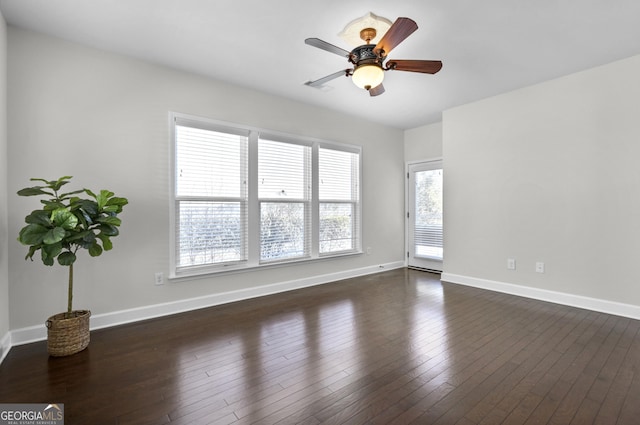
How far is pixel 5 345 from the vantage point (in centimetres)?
248

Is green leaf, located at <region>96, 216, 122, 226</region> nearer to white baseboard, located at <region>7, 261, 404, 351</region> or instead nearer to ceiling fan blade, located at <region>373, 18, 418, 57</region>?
white baseboard, located at <region>7, 261, 404, 351</region>

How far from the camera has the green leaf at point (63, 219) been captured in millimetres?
2328

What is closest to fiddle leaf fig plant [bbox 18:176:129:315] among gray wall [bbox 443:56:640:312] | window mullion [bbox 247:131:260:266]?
window mullion [bbox 247:131:260:266]

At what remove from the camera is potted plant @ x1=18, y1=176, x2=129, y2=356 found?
2271 mm

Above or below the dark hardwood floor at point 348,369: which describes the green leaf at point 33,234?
above

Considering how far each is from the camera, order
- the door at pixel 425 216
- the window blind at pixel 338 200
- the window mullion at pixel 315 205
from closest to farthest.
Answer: the window mullion at pixel 315 205
the window blind at pixel 338 200
the door at pixel 425 216

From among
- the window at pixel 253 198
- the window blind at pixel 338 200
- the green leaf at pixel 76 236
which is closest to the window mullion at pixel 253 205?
the window at pixel 253 198

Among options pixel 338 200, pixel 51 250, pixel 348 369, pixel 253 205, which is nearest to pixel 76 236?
pixel 51 250

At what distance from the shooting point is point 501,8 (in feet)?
7.94

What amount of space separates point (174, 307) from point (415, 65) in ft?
11.5

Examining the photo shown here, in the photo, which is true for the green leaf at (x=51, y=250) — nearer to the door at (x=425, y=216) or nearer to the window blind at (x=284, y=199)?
the window blind at (x=284, y=199)

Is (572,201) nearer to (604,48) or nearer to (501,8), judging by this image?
(604,48)

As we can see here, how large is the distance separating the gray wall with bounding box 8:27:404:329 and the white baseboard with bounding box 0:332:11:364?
0.41 feet

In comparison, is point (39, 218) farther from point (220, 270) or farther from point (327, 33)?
point (327, 33)
